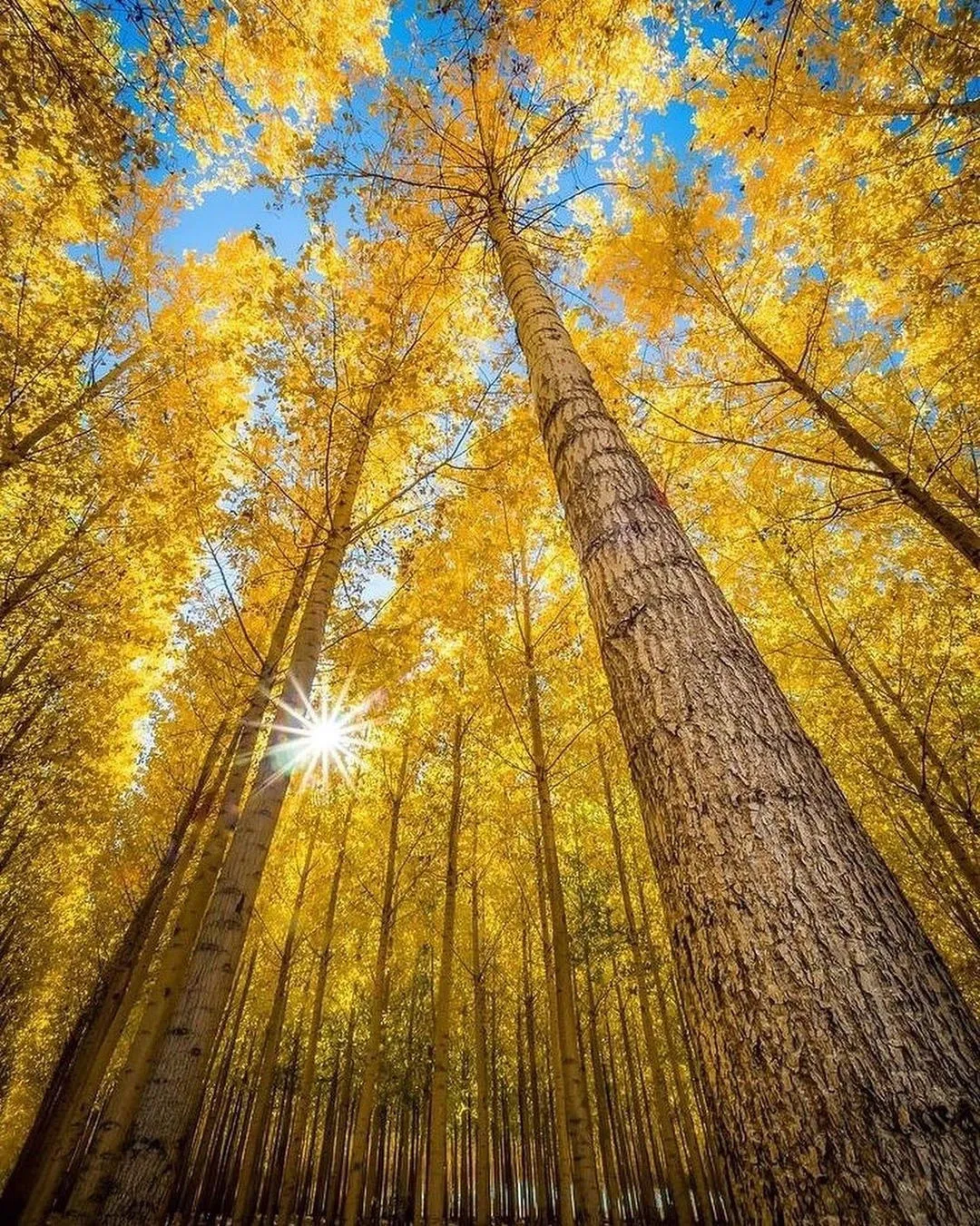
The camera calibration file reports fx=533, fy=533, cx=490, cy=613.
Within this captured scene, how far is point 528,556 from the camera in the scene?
7660 millimetres

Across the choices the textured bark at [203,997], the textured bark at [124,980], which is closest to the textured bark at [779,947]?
the textured bark at [203,997]

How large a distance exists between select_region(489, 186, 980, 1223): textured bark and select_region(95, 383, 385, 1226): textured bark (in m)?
3.08

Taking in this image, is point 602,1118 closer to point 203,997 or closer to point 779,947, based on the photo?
point 203,997

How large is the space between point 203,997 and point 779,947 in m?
3.50

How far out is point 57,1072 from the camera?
11.2 metres

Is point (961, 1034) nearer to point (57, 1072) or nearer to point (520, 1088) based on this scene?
point (520, 1088)

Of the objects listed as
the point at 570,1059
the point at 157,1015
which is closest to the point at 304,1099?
the point at 570,1059

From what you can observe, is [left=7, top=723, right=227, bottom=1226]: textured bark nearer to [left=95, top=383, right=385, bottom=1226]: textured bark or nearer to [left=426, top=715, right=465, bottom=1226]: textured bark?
[left=426, top=715, right=465, bottom=1226]: textured bark

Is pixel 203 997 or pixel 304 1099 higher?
pixel 304 1099

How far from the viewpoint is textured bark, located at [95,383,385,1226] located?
2.69 metres

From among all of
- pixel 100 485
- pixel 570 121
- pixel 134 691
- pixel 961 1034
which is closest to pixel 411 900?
pixel 134 691

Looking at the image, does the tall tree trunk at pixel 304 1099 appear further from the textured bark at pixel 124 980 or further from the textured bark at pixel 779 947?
the textured bark at pixel 779 947

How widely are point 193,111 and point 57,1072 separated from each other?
16789 millimetres

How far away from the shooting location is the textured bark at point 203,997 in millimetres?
2689
